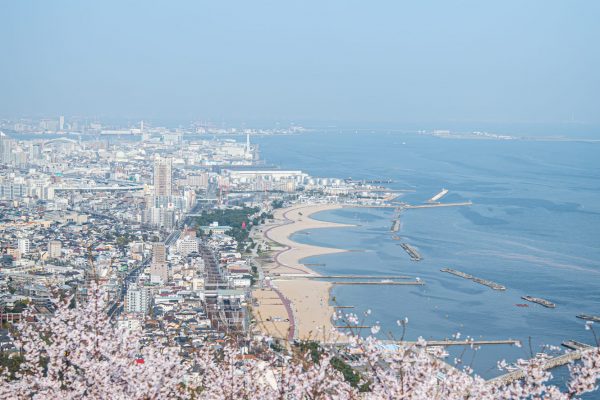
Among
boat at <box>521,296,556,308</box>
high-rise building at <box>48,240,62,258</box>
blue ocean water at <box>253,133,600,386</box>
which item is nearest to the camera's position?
blue ocean water at <box>253,133,600,386</box>

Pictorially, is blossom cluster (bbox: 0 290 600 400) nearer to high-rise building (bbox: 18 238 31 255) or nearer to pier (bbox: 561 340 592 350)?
pier (bbox: 561 340 592 350)

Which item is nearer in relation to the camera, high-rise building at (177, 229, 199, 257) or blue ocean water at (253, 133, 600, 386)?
blue ocean water at (253, 133, 600, 386)

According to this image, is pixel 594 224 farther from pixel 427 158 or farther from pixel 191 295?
pixel 427 158

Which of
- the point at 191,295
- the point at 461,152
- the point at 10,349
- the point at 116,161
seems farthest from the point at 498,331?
the point at 461,152

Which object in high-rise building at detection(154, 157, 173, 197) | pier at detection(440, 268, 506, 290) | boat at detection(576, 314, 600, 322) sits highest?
high-rise building at detection(154, 157, 173, 197)

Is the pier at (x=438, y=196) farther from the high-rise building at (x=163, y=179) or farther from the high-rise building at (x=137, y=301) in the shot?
the high-rise building at (x=137, y=301)

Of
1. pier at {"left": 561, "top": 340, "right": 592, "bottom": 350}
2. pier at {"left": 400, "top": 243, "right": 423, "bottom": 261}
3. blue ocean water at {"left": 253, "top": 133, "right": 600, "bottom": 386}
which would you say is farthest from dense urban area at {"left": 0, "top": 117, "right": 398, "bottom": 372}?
pier at {"left": 561, "top": 340, "right": 592, "bottom": 350}

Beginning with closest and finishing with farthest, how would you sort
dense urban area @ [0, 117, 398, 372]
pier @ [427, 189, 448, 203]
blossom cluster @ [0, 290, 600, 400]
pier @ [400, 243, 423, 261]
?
blossom cluster @ [0, 290, 600, 400]
dense urban area @ [0, 117, 398, 372]
pier @ [400, 243, 423, 261]
pier @ [427, 189, 448, 203]
